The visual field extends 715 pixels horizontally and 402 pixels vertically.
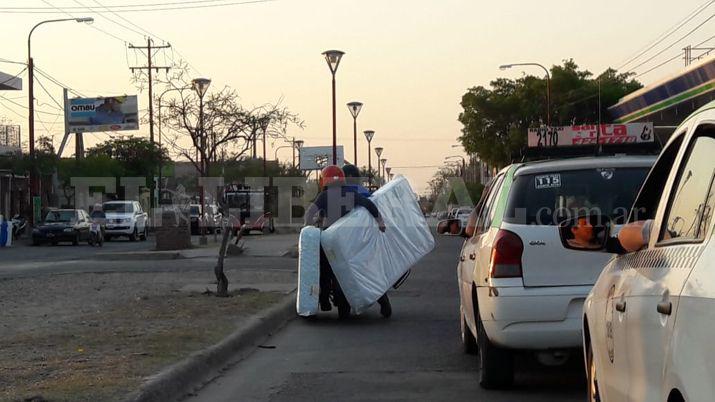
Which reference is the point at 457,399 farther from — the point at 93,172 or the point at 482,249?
the point at 93,172

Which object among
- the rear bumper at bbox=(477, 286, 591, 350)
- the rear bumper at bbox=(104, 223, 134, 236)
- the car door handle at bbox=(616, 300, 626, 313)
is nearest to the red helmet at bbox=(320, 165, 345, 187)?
the rear bumper at bbox=(477, 286, 591, 350)

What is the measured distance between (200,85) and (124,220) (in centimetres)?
1615

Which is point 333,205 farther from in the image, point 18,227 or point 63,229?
point 18,227

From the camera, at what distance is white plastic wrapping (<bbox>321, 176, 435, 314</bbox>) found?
38.8 ft

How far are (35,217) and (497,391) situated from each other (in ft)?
132

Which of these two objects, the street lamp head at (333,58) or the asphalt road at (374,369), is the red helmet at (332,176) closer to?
the asphalt road at (374,369)

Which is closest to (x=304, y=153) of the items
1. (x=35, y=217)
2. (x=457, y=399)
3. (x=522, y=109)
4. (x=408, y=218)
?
(x=522, y=109)

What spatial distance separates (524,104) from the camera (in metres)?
62.2

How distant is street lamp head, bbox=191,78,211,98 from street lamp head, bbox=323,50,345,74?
156 inches

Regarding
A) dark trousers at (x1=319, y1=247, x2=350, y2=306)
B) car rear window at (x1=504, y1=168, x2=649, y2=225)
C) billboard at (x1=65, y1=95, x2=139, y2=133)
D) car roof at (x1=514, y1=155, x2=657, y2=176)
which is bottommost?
dark trousers at (x1=319, y1=247, x2=350, y2=306)

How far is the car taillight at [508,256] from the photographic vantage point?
7.05 m

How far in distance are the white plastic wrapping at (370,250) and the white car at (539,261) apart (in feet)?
13.6

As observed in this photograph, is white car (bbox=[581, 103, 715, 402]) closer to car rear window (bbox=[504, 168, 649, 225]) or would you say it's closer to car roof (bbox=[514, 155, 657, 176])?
car rear window (bbox=[504, 168, 649, 225])

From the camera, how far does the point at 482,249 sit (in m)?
7.64
